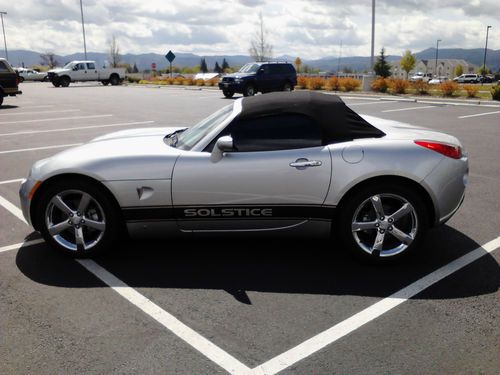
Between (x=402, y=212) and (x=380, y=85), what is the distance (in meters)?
25.1

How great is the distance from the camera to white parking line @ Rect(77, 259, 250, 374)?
2.86 m

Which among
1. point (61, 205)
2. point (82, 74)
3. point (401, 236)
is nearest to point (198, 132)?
point (61, 205)

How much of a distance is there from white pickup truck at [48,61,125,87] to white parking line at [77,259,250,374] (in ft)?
127

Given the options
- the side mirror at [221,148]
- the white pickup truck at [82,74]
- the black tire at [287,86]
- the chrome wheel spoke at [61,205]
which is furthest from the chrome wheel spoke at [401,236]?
the white pickup truck at [82,74]

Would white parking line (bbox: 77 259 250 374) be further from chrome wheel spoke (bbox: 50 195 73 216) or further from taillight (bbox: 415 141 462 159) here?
taillight (bbox: 415 141 462 159)

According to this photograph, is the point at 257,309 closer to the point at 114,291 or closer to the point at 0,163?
the point at 114,291

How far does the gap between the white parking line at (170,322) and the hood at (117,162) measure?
0.80 m

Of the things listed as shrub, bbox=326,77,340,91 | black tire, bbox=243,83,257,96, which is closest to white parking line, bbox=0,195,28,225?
black tire, bbox=243,83,257,96

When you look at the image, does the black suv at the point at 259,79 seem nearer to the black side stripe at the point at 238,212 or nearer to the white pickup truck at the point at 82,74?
the white pickup truck at the point at 82,74

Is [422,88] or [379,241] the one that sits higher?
[422,88]

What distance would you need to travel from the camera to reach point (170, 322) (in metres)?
3.31

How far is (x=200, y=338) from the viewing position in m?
3.12

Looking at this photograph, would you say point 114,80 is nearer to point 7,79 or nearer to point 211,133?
point 7,79

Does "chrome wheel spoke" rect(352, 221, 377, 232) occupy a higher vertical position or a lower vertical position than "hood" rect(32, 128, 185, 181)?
lower
